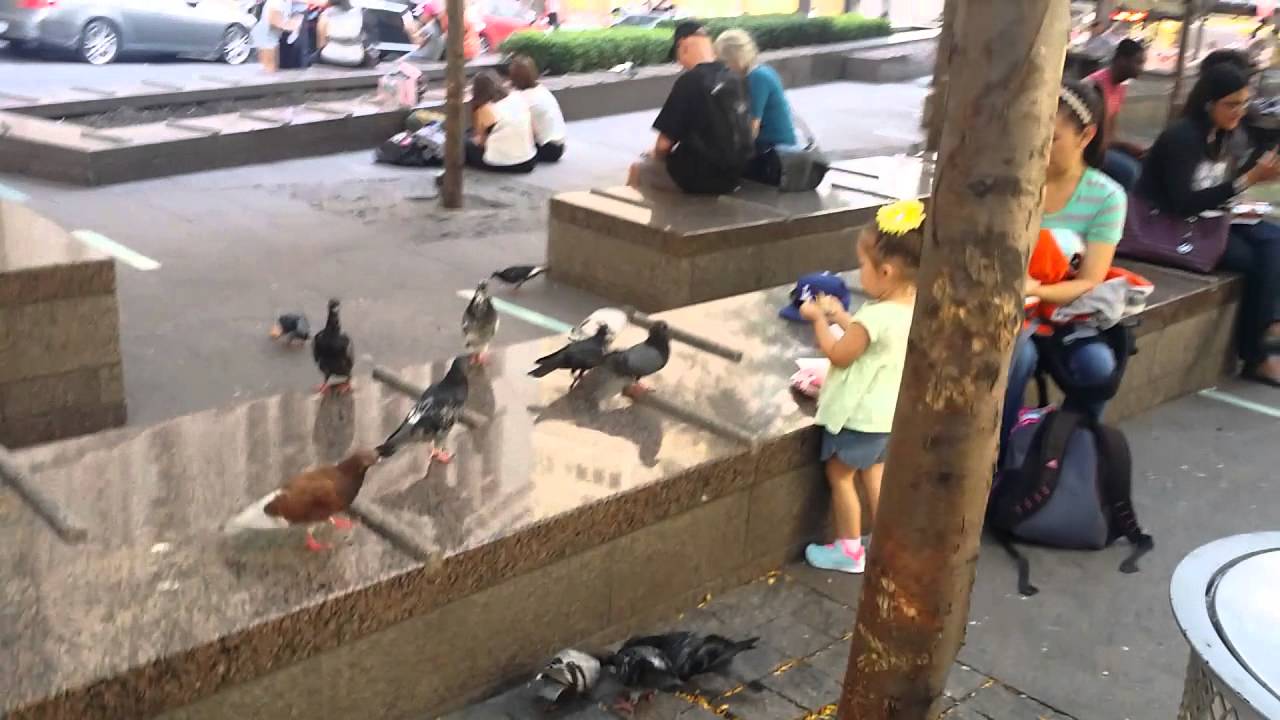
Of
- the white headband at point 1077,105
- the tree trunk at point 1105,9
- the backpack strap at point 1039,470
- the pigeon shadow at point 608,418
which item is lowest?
the backpack strap at point 1039,470

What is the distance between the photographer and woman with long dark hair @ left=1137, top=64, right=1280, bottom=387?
5.61 meters

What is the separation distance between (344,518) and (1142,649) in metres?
2.45

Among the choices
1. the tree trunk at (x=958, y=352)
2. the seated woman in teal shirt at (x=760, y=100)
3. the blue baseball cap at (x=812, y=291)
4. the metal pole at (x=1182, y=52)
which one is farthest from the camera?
the metal pole at (x=1182, y=52)

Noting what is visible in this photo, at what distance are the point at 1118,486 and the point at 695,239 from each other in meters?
2.73

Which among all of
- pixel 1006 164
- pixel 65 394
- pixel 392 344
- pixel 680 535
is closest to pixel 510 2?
pixel 392 344

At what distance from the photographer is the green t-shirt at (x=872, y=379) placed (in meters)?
3.75

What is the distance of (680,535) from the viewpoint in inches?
143

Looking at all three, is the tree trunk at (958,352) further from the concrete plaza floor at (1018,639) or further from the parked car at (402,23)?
the parked car at (402,23)

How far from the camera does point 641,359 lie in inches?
155

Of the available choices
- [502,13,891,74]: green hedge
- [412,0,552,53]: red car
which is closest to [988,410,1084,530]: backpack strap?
[502,13,891,74]: green hedge

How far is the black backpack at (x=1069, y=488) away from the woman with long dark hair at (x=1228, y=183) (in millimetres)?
2077

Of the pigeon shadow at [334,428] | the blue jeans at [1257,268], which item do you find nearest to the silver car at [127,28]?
the pigeon shadow at [334,428]

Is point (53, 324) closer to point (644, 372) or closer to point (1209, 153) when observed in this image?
point (644, 372)

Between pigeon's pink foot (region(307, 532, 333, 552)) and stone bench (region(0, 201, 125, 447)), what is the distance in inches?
86.0
